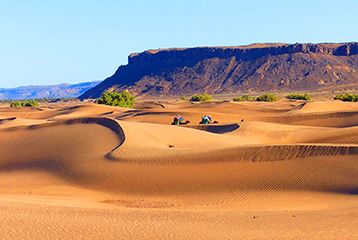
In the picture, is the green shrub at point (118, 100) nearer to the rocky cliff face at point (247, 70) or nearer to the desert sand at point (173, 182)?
the desert sand at point (173, 182)

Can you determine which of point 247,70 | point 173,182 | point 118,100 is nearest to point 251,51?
point 247,70

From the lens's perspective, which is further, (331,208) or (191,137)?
(191,137)

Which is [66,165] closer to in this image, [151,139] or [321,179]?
[151,139]

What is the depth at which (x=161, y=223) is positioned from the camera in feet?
40.9

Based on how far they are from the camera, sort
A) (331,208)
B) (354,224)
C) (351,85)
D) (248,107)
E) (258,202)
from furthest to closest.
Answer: (351,85) < (248,107) < (258,202) < (331,208) < (354,224)

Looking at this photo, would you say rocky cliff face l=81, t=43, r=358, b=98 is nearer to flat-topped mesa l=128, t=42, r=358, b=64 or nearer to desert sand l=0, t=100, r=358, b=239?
flat-topped mesa l=128, t=42, r=358, b=64

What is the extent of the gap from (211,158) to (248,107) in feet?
120

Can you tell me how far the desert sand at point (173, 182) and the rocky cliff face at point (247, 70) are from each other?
109 metres

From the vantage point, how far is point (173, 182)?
2009 centimetres

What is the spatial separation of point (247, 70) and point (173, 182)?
438 feet

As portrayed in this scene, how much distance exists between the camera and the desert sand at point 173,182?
1199 cm

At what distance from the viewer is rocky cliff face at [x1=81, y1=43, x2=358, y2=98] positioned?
143500mm

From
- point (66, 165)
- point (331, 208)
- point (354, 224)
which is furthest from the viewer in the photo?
point (66, 165)

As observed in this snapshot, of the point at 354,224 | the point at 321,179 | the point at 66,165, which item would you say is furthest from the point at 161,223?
the point at 66,165
